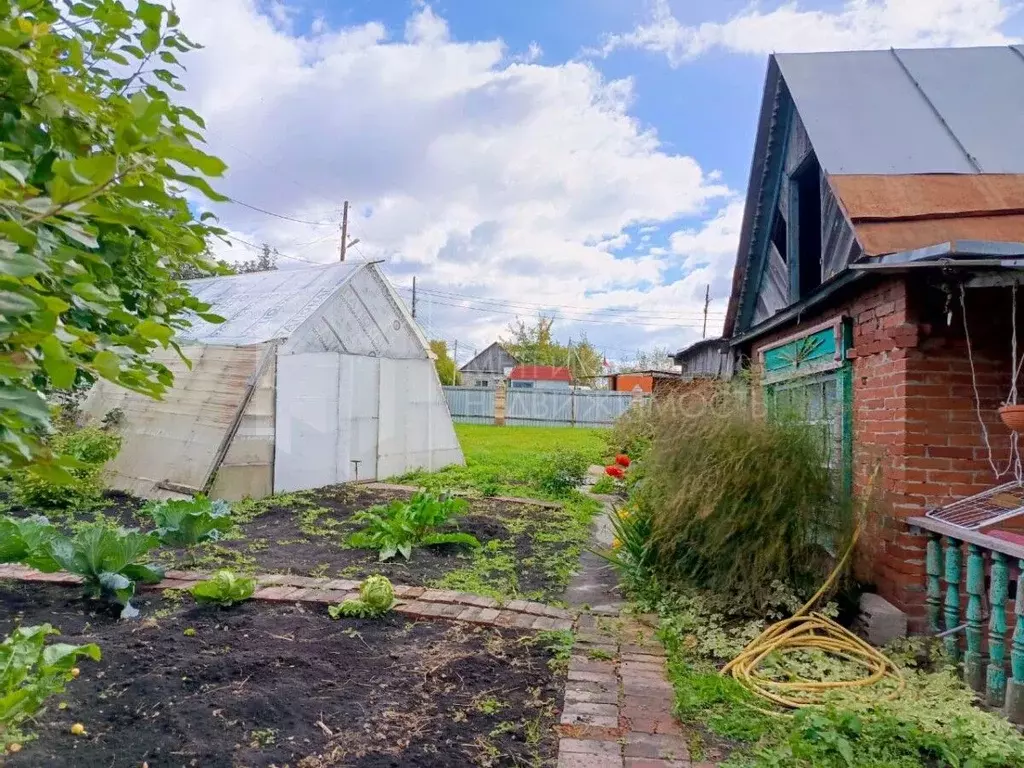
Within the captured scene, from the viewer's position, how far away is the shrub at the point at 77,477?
7.30 meters

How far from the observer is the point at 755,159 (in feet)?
20.9

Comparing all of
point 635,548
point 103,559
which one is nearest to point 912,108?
point 635,548

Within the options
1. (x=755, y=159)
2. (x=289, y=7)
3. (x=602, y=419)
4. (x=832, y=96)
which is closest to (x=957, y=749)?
(x=832, y=96)

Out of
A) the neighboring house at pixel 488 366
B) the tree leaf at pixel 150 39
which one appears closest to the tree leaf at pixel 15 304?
the tree leaf at pixel 150 39

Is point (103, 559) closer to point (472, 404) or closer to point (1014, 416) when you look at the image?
point (1014, 416)

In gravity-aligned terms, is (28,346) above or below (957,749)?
above

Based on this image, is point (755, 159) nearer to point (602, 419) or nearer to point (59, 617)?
point (59, 617)

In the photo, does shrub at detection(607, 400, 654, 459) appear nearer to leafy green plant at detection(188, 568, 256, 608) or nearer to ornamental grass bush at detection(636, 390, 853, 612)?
ornamental grass bush at detection(636, 390, 853, 612)

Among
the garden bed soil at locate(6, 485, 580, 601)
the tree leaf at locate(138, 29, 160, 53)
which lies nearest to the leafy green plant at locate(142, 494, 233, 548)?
the garden bed soil at locate(6, 485, 580, 601)

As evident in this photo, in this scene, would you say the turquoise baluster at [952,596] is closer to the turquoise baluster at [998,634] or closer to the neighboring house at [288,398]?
the turquoise baluster at [998,634]

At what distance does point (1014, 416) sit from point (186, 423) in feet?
27.6

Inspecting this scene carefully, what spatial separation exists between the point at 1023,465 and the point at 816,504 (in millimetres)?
1079

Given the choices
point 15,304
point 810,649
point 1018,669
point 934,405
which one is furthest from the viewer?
point 934,405

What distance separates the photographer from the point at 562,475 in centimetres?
900
